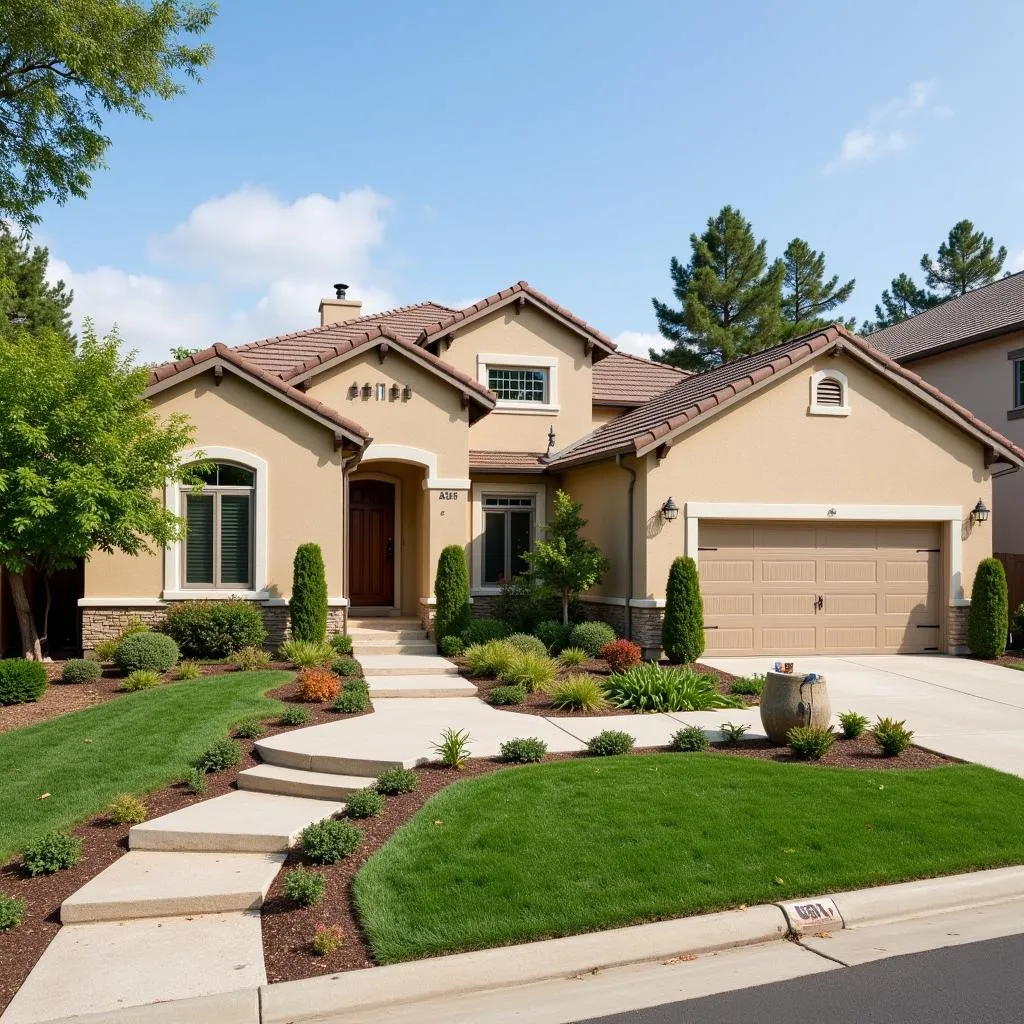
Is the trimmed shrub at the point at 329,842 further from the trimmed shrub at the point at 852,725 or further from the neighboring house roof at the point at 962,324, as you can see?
the neighboring house roof at the point at 962,324

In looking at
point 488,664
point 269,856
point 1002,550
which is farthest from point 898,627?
point 269,856

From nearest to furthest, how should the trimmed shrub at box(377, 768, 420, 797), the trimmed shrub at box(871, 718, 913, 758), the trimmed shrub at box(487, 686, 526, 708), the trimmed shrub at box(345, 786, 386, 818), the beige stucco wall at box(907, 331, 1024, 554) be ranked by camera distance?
the trimmed shrub at box(345, 786, 386, 818) < the trimmed shrub at box(377, 768, 420, 797) < the trimmed shrub at box(871, 718, 913, 758) < the trimmed shrub at box(487, 686, 526, 708) < the beige stucco wall at box(907, 331, 1024, 554)

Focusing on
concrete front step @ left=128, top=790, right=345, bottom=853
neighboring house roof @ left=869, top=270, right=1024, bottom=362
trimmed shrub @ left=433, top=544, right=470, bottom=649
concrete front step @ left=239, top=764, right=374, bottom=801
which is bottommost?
concrete front step @ left=128, top=790, right=345, bottom=853

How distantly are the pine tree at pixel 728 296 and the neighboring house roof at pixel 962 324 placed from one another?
370 inches

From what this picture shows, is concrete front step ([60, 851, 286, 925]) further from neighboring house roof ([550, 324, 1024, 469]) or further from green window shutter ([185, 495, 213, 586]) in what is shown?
neighboring house roof ([550, 324, 1024, 469])

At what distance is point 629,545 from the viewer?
15.7 meters

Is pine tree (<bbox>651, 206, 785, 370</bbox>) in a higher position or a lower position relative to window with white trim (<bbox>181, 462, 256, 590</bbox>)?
higher

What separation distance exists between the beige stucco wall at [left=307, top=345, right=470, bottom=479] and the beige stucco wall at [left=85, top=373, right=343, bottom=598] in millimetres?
1796

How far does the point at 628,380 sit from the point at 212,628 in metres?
12.0

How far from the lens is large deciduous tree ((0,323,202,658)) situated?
37.5ft

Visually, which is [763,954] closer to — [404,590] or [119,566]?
[119,566]

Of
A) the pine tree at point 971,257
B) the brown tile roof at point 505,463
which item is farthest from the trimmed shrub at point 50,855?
the pine tree at point 971,257

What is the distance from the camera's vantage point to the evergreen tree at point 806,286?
133ft

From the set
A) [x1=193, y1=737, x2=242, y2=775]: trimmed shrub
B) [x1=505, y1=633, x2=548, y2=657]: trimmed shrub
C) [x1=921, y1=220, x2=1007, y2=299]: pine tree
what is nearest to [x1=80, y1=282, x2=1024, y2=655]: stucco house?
[x1=505, y1=633, x2=548, y2=657]: trimmed shrub
